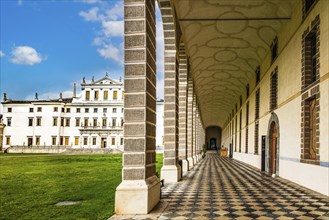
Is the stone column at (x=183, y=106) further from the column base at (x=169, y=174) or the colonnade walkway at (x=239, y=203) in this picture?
the colonnade walkway at (x=239, y=203)

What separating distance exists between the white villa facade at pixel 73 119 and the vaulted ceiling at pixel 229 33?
47.0 meters

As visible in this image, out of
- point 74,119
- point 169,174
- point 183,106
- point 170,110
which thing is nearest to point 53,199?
point 169,174

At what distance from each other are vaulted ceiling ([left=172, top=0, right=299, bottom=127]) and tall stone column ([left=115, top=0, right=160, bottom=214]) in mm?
4619

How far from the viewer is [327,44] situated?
27.1 feet

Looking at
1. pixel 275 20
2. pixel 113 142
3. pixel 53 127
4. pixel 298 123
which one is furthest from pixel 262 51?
pixel 53 127

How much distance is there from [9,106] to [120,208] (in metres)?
74.2

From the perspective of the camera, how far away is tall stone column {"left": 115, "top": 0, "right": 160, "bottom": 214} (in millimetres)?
5926

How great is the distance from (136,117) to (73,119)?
6728 cm

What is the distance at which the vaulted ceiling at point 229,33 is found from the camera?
11.7m

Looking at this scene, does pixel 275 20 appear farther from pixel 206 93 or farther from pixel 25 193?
pixel 206 93

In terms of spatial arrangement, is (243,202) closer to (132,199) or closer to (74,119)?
(132,199)

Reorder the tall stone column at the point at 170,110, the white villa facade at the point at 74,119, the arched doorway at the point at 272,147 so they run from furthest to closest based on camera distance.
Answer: the white villa facade at the point at 74,119 → the arched doorway at the point at 272,147 → the tall stone column at the point at 170,110

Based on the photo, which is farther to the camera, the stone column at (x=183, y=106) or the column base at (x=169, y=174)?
the stone column at (x=183, y=106)

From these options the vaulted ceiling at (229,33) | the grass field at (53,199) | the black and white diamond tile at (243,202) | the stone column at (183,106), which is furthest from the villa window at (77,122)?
the black and white diamond tile at (243,202)
